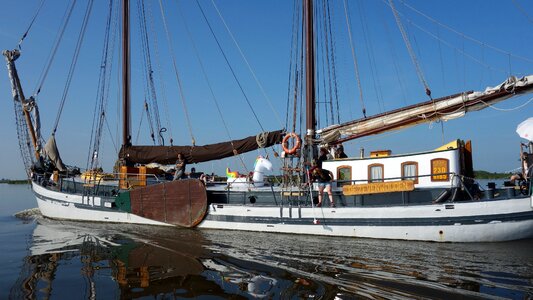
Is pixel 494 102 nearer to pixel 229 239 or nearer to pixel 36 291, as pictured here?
pixel 229 239

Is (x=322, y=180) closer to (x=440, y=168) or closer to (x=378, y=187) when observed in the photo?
(x=378, y=187)

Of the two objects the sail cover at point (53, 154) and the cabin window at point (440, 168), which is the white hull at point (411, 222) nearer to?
the cabin window at point (440, 168)

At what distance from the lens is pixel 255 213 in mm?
15734

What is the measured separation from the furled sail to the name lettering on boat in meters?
3.14

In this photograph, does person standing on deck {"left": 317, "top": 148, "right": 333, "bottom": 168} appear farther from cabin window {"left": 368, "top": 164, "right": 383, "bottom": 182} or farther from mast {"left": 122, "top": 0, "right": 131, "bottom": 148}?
mast {"left": 122, "top": 0, "right": 131, "bottom": 148}

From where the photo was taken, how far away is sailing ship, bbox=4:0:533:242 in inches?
510

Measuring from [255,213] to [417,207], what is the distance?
6047 mm

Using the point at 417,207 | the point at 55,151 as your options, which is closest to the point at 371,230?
the point at 417,207

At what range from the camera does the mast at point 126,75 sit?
73.9ft

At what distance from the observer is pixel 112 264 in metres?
9.45

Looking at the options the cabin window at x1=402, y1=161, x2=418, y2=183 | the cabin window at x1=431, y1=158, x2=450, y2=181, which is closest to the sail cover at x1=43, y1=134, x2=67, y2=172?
the cabin window at x1=402, y1=161, x2=418, y2=183

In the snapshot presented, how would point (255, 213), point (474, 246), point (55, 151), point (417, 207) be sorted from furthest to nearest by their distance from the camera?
point (55, 151), point (255, 213), point (417, 207), point (474, 246)

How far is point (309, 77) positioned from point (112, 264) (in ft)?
38.5

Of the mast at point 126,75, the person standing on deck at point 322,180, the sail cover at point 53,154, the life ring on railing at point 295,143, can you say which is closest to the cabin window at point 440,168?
the person standing on deck at point 322,180
